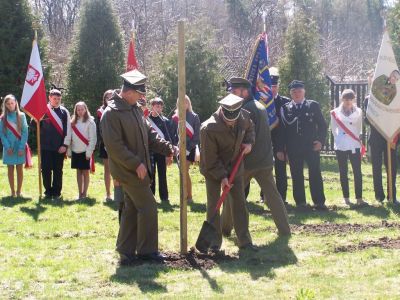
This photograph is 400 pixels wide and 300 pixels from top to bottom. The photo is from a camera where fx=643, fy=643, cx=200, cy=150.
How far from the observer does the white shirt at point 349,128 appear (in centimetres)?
1163

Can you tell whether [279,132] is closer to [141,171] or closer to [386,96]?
[386,96]

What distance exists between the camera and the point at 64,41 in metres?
32.7

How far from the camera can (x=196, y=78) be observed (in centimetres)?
1853

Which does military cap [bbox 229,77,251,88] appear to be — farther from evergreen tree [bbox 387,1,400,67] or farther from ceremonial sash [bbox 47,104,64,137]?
evergreen tree [bbox 387,1,400,67]

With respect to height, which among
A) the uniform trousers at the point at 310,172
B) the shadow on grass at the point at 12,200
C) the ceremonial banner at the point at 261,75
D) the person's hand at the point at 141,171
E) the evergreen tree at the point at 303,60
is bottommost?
the shadow on grass at the point at 12,200

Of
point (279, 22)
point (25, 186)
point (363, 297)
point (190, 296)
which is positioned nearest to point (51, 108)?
point (25, 186)

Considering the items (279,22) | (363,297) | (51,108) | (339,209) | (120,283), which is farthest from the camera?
(279,22)

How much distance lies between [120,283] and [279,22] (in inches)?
1305

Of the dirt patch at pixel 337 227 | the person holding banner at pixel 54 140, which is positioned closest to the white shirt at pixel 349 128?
the dirt patch at pixel 337 227

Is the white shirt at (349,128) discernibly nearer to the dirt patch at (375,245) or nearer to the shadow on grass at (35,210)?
the dirt patch at (375,245)

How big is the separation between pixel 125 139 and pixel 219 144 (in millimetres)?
1226

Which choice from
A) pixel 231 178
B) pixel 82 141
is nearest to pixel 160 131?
pixel 82 141

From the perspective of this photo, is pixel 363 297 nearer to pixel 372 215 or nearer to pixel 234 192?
pixel 234 192

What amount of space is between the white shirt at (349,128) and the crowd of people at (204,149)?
2 centimetres
